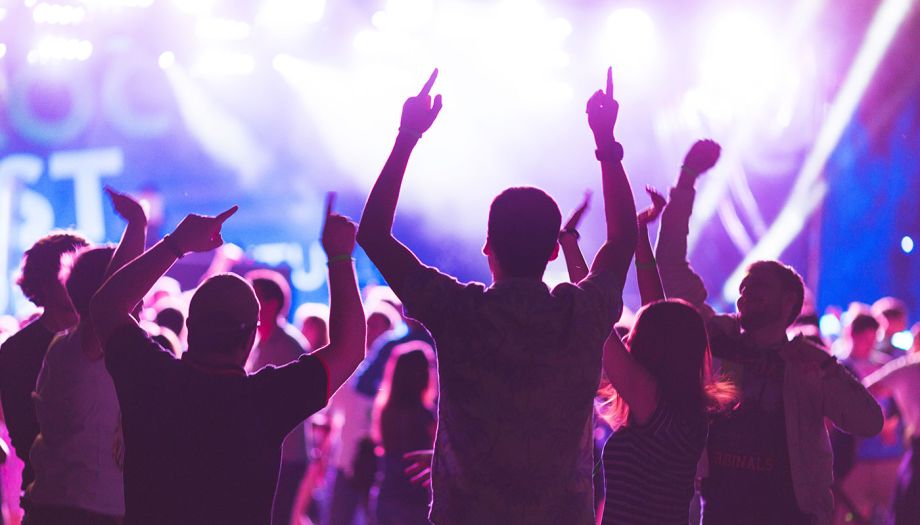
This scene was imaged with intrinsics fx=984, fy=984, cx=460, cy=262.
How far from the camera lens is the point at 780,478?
292cm

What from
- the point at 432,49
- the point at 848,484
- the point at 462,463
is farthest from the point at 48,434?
the point at 432,49

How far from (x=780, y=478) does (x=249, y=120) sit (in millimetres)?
9648

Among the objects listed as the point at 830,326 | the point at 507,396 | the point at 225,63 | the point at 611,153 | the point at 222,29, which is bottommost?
the point at 507,396

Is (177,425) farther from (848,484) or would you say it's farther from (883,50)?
(883,50)

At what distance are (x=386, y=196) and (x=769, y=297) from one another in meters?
1.49

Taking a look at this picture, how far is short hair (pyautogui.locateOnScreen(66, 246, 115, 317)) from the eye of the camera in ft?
8.69

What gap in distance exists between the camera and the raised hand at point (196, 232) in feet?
7.20

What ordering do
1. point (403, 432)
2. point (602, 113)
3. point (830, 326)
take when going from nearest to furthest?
point (602, 113)
point (403, 432)
point (830, 326)

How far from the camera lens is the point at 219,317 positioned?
A: 6.93 feet

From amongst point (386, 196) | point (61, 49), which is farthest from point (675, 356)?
point (61, 49)

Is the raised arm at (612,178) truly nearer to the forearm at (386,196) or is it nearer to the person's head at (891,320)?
the forearm at (386,196)

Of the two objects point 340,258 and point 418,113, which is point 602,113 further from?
point 340,258

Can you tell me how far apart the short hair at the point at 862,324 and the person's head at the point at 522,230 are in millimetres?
4708

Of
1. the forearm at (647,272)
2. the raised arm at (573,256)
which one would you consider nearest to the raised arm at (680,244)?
the forearm at (647,272)
